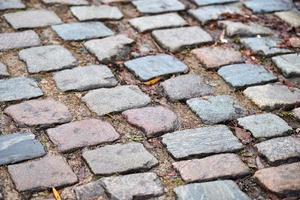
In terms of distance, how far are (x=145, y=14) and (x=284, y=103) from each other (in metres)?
1.26

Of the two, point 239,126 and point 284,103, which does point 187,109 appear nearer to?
point 239,126

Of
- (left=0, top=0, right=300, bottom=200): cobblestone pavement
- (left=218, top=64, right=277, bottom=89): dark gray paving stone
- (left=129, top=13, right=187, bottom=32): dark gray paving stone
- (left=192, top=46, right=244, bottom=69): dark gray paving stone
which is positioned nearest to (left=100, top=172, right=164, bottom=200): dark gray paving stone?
(left=0, top=0, right=300, bottom=200): cobblestone pavement

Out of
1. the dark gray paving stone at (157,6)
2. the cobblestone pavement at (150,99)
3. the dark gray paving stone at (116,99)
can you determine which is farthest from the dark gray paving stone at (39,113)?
the dark gray paving stone at (157,6)

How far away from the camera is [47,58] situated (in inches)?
121

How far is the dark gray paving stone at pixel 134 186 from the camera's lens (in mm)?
2143

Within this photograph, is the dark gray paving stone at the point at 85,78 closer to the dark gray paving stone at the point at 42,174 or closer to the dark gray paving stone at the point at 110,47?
the dark gray paving stone at the point at 110,47

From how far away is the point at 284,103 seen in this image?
2.81 metres

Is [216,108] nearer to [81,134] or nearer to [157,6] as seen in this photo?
[81,134]

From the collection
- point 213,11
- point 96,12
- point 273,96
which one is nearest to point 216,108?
point 273,96

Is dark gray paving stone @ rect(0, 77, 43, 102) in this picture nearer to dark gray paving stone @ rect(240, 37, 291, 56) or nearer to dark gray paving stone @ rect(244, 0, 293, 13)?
dark gray paving stone @ rect(240, 37, 291, 56)

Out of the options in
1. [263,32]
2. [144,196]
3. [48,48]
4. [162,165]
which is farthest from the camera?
[263,32]

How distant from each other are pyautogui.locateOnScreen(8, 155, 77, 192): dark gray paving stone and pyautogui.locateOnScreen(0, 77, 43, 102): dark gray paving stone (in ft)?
1.70

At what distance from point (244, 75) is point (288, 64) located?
307 mm

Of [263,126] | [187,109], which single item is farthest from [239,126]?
[187,109]
